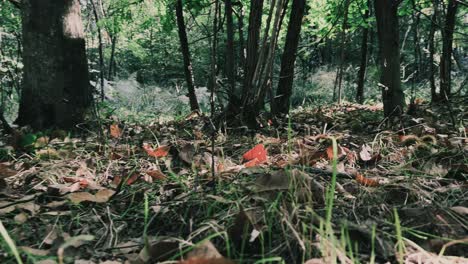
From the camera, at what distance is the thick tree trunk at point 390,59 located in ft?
11.0

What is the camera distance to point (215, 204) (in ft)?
4.36

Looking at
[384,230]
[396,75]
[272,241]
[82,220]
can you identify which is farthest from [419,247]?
[396,75]

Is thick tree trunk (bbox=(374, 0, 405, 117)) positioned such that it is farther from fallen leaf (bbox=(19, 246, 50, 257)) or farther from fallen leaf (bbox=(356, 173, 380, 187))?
fallen leaf (bbox=(19, 246, 50, 257))

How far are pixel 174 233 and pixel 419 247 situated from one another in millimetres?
662

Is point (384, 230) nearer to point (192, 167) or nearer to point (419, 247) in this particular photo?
point (419, 247)

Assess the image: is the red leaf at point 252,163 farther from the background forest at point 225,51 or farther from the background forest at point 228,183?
the background forest at point 225,51

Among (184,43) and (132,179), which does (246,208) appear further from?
(184,43)

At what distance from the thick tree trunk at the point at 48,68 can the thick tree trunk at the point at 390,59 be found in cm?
257

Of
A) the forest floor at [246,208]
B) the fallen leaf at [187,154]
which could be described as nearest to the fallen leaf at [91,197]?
the forest floor at [246,208]

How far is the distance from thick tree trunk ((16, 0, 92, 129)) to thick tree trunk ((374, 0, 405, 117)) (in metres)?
2.57

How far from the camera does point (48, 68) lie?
3463 mm

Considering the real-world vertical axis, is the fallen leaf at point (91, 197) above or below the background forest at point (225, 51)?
below

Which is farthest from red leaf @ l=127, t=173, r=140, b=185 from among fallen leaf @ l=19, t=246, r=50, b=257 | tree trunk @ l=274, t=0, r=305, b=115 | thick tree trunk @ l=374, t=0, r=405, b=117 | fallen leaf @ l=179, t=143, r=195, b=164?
tree trunk @ l=274, t=0, r=305, b=115

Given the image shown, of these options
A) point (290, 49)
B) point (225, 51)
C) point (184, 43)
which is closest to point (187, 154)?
point (290, 49)
